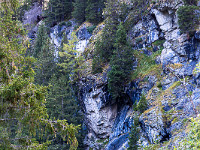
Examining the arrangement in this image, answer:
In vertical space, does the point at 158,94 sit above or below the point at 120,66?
below

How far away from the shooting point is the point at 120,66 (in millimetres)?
18109

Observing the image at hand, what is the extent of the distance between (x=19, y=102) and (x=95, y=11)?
27.7 meters

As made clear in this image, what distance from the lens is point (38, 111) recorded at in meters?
5.52

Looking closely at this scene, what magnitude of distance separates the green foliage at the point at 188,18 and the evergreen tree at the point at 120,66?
5465mm

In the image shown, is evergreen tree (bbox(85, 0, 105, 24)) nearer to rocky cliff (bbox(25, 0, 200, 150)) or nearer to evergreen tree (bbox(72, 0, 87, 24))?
evergreen tree (bbox(72, 0, 87, 24))

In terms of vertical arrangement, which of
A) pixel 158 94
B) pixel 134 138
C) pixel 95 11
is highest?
pixel 95 11

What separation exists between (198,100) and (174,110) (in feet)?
5.98

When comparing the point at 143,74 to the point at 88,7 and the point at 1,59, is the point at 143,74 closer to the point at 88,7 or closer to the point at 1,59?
the point at 1,59

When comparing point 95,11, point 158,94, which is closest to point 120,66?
point 158,94

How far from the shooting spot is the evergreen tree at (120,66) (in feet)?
58.3

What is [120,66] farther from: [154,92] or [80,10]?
[80,10]

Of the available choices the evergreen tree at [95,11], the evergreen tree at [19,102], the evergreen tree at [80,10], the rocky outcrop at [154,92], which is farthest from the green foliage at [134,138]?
the evergreen tree at [80,10]

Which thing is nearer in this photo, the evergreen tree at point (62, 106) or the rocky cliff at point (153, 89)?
the rocky cliff at point (153, 89)

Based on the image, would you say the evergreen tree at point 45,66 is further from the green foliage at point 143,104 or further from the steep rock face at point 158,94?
the green foliage at point 143,104
